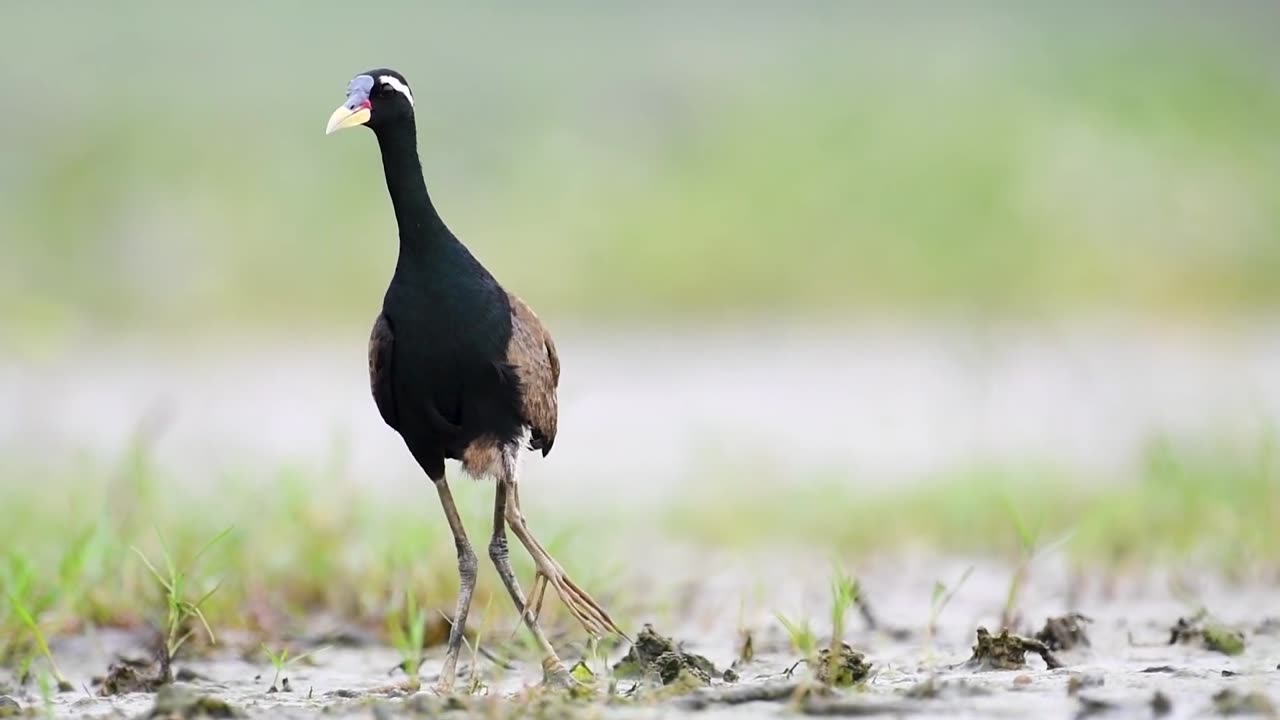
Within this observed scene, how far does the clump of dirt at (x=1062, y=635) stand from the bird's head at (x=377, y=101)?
6.45 ft

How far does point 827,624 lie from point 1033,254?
33.8 ft

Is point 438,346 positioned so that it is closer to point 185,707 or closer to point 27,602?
point 185,707

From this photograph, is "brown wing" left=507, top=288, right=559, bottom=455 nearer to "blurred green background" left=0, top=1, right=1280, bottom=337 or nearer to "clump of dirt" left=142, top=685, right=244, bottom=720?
"clump of dirt" left=142, top=685, right=244, bottom=720

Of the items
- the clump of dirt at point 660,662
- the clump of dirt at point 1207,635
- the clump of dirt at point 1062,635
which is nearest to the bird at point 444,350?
the clump of dirt at point 660,662

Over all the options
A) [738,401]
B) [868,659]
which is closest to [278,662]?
[868,659]

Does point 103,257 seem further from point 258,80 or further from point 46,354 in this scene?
point 46,354

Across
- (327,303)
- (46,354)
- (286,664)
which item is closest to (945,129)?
(327,303)

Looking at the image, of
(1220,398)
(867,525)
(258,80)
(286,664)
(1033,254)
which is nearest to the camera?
(286,664)

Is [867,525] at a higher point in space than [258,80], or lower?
lower

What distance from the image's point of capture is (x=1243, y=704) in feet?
12.3

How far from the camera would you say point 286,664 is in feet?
16.0

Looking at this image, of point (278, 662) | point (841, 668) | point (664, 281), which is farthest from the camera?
point (664, 281)

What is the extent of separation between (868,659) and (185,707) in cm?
183

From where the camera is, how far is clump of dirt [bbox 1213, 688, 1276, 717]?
3.72m
